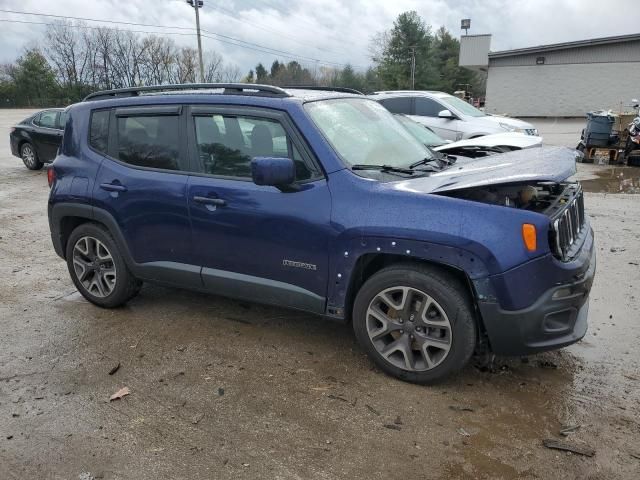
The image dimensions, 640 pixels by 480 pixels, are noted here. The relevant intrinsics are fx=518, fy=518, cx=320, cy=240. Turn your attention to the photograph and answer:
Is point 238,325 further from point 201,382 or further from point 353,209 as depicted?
point 353,209

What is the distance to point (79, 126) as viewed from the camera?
4.58 meters

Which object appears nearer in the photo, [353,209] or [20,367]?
[353,209]

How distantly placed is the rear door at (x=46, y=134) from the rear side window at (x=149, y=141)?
10245 mm

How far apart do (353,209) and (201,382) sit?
1.55 metres

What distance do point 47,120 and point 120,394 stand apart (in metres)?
12.4

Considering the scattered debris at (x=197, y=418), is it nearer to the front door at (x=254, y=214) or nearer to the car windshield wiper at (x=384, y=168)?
the front door at (x=254, y=214)

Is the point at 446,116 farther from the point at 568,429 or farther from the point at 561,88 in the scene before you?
the point at 561,88

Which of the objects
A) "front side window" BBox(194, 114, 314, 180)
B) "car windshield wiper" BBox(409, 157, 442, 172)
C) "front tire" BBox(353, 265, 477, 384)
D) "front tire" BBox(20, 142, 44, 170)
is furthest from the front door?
"front tire" BBox(20, 142, 44, 170)

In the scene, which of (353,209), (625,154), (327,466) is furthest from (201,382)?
(625,154)

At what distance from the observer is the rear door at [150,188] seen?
13.3 ft

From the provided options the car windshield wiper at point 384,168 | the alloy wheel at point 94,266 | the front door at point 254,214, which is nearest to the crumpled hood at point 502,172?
the car windshield wiper at point 384,168

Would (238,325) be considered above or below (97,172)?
below

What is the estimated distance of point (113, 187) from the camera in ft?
14.1

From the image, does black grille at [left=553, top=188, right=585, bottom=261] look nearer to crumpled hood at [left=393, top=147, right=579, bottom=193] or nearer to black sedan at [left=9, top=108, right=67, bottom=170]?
crumpled hood at [left=393, top=147, right=579, bottom=193]
